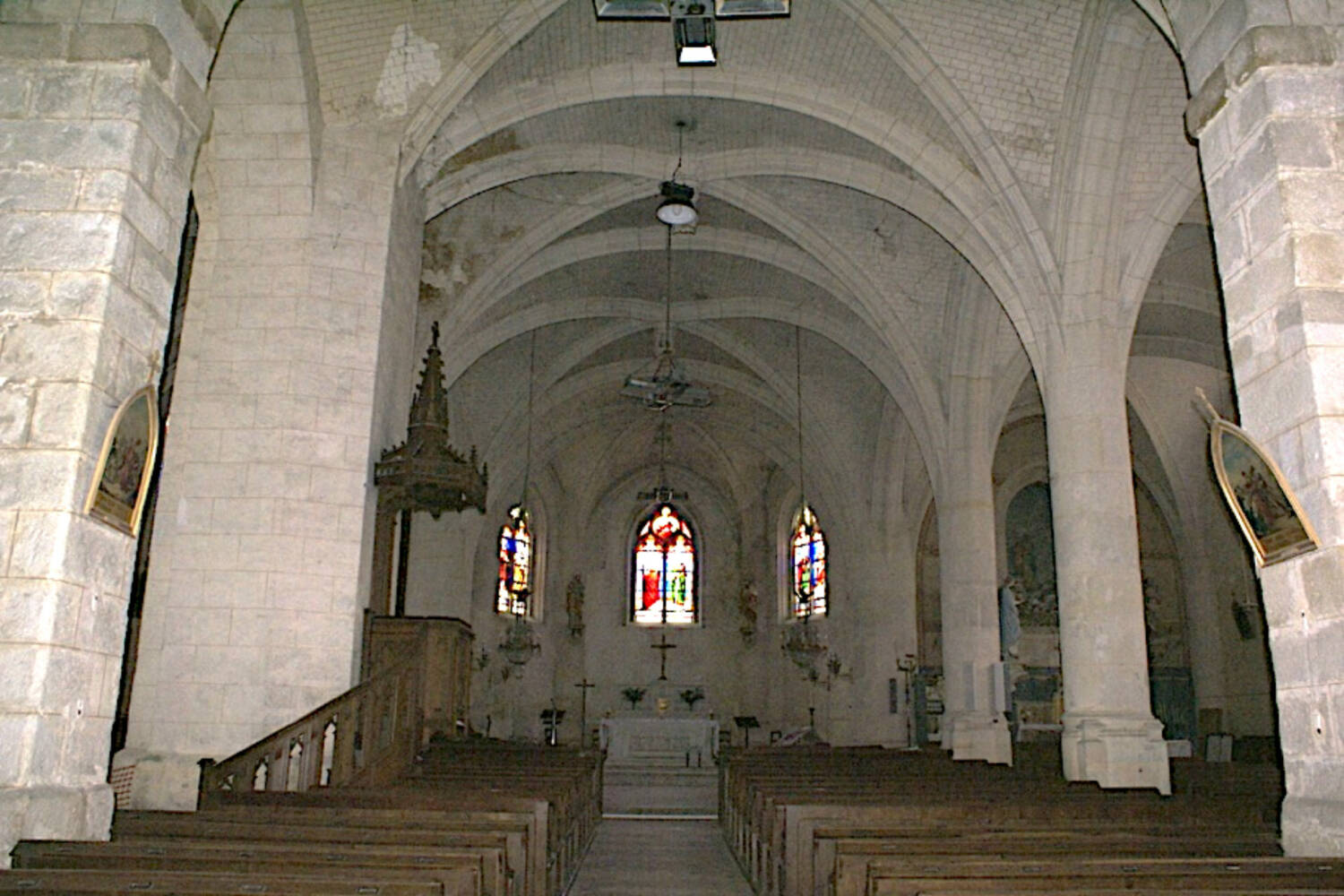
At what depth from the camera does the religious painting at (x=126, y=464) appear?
472 centimetres

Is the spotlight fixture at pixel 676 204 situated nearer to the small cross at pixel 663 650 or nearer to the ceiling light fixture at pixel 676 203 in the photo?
the ceiling light fixture at pixel 676 203

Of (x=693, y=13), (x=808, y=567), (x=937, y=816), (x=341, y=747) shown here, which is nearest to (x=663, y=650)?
(x=808, y=567)

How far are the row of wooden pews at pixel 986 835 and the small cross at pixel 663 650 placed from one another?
13688 millimetres

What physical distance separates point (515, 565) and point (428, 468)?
1471 centimetres

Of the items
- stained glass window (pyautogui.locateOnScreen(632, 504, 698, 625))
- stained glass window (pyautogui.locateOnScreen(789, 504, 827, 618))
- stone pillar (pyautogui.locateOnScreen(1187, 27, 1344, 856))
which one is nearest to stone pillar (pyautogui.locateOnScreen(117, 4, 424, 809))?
stone pillar (pyautogui.locateOnScreen(1187, 27, 1344, 856))

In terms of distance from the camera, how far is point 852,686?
71.9 ft

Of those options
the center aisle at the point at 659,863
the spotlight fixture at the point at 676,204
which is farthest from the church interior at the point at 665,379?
the center aisle at the point at 659,863

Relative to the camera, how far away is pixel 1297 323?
4.89 m

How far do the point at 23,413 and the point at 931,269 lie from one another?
12522 mm

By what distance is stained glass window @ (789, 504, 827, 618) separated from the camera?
24.2m

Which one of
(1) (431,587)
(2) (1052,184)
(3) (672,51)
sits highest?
(3) (672,51)

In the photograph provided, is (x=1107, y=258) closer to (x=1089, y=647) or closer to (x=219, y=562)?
(x=1089, y=647)

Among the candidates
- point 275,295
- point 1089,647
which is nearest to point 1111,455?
point 1089,647

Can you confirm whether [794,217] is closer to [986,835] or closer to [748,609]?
[986,835]
